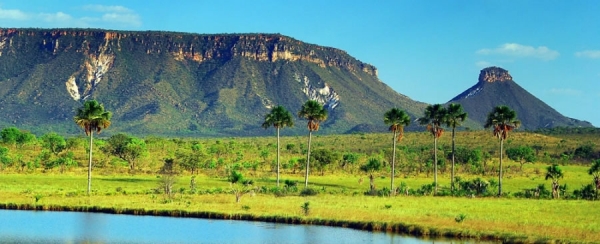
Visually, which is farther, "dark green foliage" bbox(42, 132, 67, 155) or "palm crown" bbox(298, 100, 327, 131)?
"dark green foliage" bbox(42, 132, 67, 155)

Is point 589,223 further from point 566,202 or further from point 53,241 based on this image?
point 53,241

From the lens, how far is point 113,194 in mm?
83625

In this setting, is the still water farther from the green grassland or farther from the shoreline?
the green grassland

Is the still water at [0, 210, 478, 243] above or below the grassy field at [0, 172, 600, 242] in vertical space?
below

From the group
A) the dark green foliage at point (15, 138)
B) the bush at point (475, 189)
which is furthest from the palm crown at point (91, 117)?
the dark green foliage at point (15, 138)

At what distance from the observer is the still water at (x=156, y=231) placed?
54.1 metres

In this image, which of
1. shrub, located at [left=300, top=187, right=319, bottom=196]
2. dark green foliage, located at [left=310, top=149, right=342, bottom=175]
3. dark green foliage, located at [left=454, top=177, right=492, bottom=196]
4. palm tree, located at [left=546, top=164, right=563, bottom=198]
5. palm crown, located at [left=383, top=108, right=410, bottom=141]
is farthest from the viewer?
dark green foliage, located at [left=310, top=149, right=342, bottom=175]

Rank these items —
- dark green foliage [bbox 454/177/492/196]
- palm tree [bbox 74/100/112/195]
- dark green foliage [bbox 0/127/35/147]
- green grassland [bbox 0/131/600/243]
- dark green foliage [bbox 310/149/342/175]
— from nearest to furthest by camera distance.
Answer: green grassland [bbox 0/131/600/243] → palm tree [bbox 74/100/112/195] → dark green foliage [bbox 454/177/492/196] → dark green foliage [bbox 310/149/342/175] → dark green foliage [bbox 0/127/35/147]

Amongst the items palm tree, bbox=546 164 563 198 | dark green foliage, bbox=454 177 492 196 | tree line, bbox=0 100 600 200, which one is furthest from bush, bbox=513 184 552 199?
dark green foliage, bbox=454 177 492 196

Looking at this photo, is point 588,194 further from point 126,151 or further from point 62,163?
point 126,151

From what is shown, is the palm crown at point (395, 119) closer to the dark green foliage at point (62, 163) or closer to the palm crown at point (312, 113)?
the palm crown at point (312, 113)

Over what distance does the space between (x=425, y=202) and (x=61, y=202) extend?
31.9 meters

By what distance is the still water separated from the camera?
54.1 metres

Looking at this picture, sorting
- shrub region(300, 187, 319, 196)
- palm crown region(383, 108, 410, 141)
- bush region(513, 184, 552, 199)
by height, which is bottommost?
shrub region(300, 187, 319, 196)
